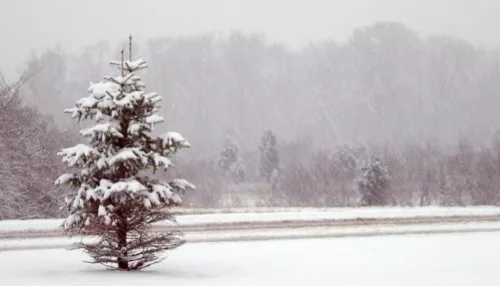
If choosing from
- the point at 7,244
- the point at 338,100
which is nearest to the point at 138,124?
the point at 7,244

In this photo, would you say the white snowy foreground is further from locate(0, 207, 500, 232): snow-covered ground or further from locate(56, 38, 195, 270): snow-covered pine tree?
locate(0, 207, 500, 232): snow-covered ground

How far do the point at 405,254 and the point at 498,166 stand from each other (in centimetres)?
2748

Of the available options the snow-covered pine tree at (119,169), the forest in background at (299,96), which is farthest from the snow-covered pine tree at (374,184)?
the snow-covered pine tree at (119,169)

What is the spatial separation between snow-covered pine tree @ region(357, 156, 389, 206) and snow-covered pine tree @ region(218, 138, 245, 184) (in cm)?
1881

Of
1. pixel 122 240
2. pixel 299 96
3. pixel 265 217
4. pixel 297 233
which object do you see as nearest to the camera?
pixel 122 240

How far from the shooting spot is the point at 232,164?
190 ft

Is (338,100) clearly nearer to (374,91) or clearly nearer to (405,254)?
(374,91)

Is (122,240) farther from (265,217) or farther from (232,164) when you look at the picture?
(232,164)

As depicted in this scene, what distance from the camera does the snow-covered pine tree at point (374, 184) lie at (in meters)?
38.9

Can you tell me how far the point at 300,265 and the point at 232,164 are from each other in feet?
142

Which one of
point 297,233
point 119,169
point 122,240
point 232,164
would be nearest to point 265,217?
point 297,233

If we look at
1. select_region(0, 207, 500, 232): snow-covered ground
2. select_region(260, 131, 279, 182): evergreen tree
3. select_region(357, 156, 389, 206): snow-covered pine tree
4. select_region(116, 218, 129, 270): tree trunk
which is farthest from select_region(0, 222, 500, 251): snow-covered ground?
select_region(260, 131, 279, 182): evergreen tree

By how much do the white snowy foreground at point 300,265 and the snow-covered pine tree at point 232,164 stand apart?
37104 millimetres

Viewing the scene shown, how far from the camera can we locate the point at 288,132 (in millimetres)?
81875
